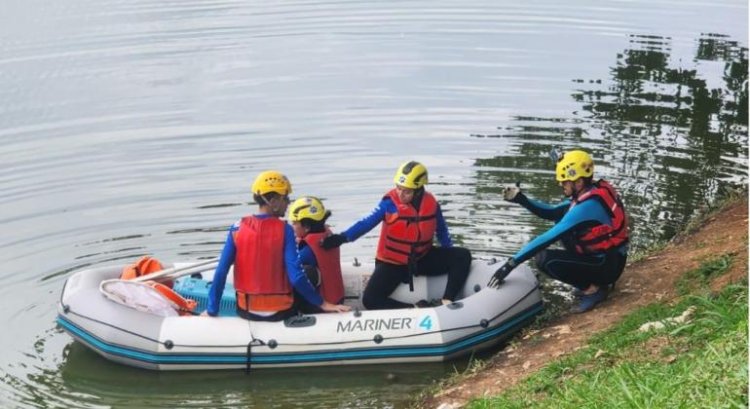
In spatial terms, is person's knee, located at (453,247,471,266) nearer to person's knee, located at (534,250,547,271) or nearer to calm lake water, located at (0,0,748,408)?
person's knee, located at (534,250,547,271)

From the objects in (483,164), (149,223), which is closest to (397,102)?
(483,164)

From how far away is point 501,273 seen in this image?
26.5ft

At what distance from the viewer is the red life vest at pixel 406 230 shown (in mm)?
8172

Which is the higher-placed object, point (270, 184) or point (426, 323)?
point (270, 184)

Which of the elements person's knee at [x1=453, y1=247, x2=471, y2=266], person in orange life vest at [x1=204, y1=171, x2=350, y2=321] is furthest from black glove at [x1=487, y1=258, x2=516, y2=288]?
person in orange life vest at [x1=204, y1=171, x2=350, y2=321]

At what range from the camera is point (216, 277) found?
25.6 feet

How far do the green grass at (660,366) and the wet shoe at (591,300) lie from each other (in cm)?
88

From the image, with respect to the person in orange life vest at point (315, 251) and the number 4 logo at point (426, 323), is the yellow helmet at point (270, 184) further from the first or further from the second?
Result: the number 4 logo at point (426, 323)

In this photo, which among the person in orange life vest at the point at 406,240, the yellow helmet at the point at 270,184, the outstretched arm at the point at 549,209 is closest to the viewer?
the yellow helmet at the point at 270,184

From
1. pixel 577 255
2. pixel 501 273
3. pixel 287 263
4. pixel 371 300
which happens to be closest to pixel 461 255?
pixel 501 273

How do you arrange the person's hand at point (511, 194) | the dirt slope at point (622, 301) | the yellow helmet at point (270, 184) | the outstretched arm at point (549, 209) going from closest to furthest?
the dirt slope at point (622, 301) → the yellow helmet at point (270, 184) → the person's hand at point (511, 194) → the outstretched arm at point (549, 209)

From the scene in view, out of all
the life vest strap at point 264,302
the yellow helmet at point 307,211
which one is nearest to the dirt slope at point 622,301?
the life vest strap at point 264,302

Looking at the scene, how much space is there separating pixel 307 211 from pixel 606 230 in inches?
93.1

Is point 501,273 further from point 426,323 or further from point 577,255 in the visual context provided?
point 426,323
